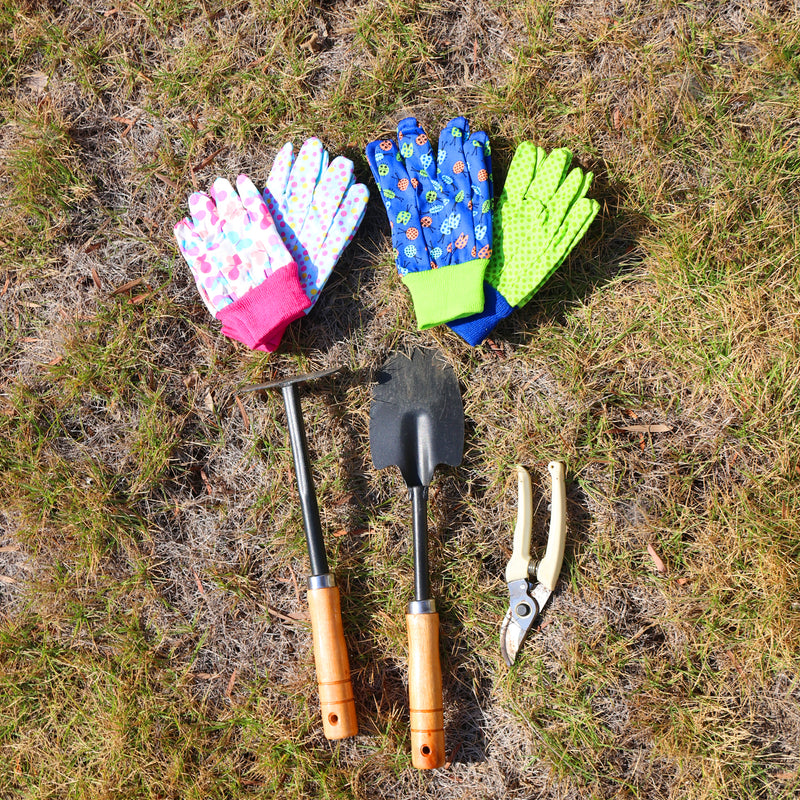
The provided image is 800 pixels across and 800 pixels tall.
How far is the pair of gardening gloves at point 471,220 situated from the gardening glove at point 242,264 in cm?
39

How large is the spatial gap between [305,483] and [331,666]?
1.82 feet

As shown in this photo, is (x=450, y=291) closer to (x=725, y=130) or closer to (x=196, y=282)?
(x=196, y=282)

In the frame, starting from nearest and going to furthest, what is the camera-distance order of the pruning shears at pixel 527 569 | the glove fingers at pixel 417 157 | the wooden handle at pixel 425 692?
1. the wooden handle at pixel 425 692
2. the pruning shears at pixel 527 569
3. the glove fingers at pixel 417 157

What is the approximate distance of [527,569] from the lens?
2.21m

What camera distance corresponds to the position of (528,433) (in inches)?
90.0

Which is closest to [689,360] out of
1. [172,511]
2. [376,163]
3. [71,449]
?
[376,163]

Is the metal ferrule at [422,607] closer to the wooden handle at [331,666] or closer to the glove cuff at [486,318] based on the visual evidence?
the wooden handle at [331,666]

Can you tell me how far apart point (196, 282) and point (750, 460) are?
1.91 metres

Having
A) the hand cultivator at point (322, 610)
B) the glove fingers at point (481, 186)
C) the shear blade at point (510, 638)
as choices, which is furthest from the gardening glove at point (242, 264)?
the shear blade at point (510, 638)

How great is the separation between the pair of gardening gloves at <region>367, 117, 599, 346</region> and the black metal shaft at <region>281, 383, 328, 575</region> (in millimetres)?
487

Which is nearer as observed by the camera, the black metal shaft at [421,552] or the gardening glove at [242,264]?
the black metal shaft at [421,552]

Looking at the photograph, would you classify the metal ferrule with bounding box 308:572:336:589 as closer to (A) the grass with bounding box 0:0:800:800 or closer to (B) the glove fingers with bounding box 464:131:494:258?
(A) the grass with bounding box 0:0:800:800

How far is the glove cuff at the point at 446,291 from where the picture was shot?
7.23 ft

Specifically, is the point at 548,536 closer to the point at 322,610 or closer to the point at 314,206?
the point at 322,610
